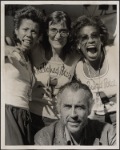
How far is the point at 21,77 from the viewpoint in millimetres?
690

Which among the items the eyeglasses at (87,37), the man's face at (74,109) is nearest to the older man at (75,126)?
the man's face at (74,109)

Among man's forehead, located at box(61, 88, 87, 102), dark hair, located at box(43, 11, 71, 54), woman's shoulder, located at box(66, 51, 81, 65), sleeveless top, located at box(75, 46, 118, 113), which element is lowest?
man's forehead, located at box(61, 88, 87, 102)

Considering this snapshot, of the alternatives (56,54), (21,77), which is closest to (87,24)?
(56,54)

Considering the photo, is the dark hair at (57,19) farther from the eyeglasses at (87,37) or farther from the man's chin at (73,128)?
the man's chin at (73,128)

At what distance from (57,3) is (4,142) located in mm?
361

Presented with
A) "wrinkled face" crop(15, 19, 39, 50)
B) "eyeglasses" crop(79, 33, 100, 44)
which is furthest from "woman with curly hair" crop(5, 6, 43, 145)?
"eyeglasses" crop(79, 33, 100, 44)

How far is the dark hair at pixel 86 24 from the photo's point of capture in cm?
70

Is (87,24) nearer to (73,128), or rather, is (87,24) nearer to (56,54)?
(56,54)

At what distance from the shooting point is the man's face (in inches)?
27.1

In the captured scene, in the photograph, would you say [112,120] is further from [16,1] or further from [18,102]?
Result: [16,1]

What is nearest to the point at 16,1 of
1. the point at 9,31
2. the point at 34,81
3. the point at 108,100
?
the point at 9,31

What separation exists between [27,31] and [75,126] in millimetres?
258

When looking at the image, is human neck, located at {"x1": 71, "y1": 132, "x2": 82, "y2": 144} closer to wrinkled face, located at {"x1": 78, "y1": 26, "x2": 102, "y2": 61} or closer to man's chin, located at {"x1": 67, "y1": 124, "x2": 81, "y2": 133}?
man's chin, located at {"x1": 67, "y1": 124, "x2": 81, "y2": 133}

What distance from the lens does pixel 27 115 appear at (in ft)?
2.26
